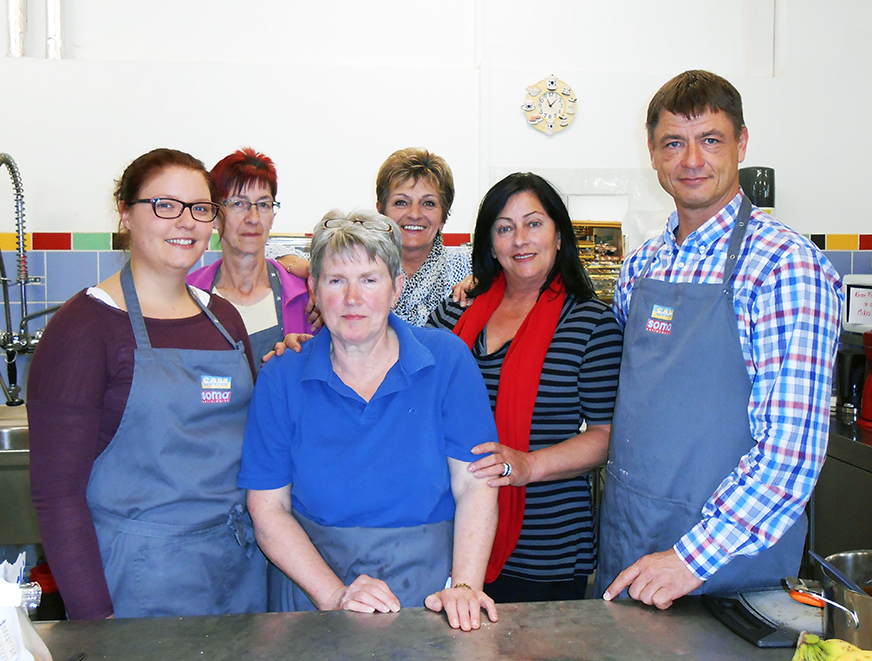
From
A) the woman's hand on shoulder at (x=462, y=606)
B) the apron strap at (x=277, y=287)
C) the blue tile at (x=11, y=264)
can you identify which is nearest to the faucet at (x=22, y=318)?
the blue tile at (x=11, y=264)

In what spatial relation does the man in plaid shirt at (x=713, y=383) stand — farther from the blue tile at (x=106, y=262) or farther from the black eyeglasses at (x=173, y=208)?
the blue tile at (x=106, y=262)

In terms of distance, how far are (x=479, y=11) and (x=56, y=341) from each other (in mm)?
3048

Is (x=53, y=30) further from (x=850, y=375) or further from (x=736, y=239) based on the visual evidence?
(x=850, y=375)

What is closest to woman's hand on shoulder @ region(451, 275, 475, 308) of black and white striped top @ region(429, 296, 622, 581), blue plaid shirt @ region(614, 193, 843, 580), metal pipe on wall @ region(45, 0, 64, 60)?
black and white striped top @ region(429, 296, 622, 581)

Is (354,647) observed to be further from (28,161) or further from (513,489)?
(28,161)

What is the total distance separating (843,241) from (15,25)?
14.6 ft

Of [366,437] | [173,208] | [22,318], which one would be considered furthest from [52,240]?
[366,437]

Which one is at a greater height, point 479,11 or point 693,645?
point 479,11

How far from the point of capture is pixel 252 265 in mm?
2260

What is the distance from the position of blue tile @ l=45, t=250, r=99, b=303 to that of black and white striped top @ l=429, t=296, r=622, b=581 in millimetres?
2625

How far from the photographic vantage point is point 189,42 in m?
3.63

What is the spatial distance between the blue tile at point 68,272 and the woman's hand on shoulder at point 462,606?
9.45 feet

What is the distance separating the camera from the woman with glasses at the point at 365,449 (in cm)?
151

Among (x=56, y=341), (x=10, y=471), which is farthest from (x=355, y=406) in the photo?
(x=10, y=471)
